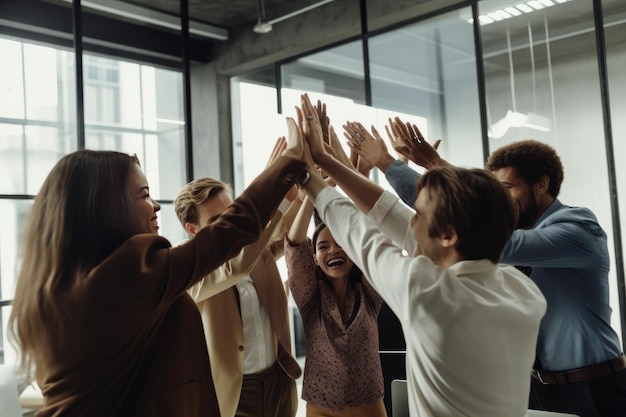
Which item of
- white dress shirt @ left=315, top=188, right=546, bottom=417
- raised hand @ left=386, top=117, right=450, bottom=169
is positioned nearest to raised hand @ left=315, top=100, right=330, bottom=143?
raised hand @ left=386, top=117, right=450, bottom=169

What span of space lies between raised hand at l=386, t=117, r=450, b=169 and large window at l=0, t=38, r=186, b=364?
8.20ft

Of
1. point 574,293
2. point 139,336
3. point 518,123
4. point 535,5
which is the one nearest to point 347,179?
point 139,336

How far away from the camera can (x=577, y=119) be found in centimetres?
409

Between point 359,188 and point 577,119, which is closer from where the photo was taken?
point 359,188

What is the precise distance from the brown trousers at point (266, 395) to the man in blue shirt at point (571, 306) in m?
0.83

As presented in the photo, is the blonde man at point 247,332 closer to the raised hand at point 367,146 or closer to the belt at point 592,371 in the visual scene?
the raised hand at point 367,146

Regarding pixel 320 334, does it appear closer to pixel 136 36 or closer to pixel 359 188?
pixel 359 188

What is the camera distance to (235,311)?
1.94 metres

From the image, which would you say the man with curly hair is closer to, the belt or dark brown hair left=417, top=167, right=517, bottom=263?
the belt

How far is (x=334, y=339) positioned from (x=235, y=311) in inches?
14.1

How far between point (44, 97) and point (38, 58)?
0.31m

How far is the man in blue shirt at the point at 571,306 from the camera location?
Answer: 1641 mm

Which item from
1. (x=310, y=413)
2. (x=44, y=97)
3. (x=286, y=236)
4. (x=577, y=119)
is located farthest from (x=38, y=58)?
(x=577, y=119)

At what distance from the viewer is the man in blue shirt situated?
1.64 m
